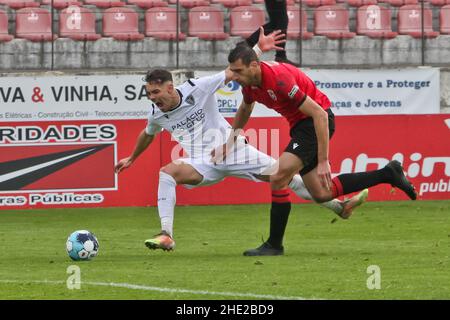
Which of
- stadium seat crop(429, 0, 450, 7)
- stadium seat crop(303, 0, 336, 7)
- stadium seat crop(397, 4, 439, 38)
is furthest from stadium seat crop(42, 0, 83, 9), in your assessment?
stadium seat crop(429, 0, 450, 7)

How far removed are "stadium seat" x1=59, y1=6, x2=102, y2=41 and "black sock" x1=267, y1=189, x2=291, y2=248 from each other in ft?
37.4

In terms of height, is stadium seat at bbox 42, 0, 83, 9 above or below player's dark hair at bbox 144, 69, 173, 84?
above

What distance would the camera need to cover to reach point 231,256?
1180 centimetres

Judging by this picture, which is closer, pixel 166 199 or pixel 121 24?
pixel 166 199

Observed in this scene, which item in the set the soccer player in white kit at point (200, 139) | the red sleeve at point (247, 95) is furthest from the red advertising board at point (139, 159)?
the red sleeve at point (247, 95)

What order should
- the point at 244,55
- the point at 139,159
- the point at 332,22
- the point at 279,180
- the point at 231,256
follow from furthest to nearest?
the point at 332,22
the point at 139,159
the point at 231,256
the point at 279,180
the point at 244,55

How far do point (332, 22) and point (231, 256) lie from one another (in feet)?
40.3

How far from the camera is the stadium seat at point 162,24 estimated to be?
886 inches

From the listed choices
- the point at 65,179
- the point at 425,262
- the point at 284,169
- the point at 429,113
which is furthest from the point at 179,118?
the point at 429,113

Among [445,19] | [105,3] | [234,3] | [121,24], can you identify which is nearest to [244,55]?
[121,24]

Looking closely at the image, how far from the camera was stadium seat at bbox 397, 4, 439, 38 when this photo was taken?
22844 millimetres

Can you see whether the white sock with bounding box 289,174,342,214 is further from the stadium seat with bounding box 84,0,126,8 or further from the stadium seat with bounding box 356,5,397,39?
the stadium seat with bounding box 84,0,126,8

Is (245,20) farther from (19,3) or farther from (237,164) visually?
(237,164)

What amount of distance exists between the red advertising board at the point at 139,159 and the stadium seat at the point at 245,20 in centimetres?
342
